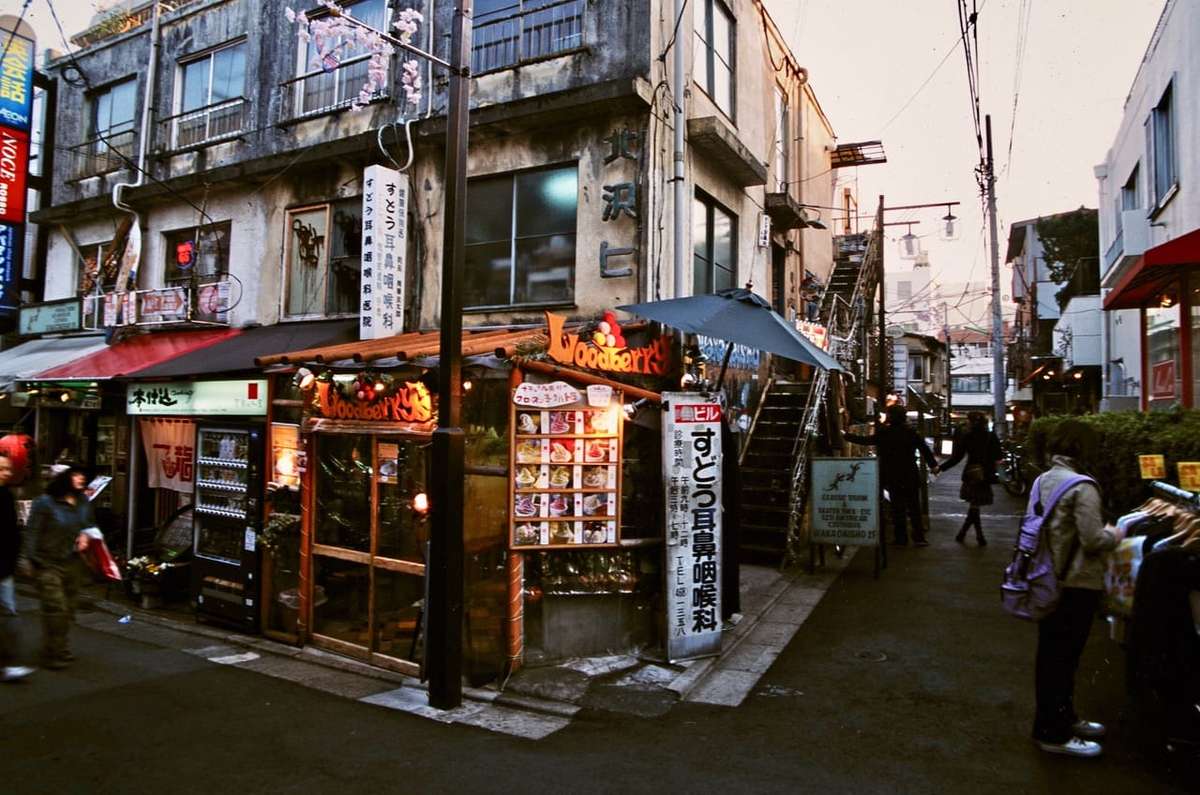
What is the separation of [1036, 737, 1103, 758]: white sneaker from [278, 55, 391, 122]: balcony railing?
499 inches

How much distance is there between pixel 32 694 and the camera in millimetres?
6359

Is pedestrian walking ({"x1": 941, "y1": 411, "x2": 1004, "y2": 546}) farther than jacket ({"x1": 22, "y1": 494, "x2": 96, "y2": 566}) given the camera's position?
Yes

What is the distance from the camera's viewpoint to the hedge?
241 inches

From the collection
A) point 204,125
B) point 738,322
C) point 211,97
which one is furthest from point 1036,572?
point 211,97

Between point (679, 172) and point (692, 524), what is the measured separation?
516cm

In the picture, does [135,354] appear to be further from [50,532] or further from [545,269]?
[545,269]

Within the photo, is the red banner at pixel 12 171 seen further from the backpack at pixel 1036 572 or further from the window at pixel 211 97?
the backpack at pixel 1036 572

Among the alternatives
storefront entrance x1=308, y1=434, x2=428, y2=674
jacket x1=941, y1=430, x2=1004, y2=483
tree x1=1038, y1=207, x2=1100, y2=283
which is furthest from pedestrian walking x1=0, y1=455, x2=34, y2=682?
tree x1=1038, y1=207, x2=1100, y2=283

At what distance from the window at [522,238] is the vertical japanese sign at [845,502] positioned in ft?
15.1

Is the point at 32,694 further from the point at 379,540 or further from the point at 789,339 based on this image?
the point at 789,339

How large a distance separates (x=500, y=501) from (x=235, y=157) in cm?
1004

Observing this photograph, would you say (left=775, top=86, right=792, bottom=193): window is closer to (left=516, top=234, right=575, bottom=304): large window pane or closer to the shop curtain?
(left=516, top=234, right=575, bottom=304): large window pane

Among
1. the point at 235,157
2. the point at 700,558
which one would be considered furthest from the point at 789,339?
the point at 235,157

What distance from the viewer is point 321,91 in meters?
12.3
